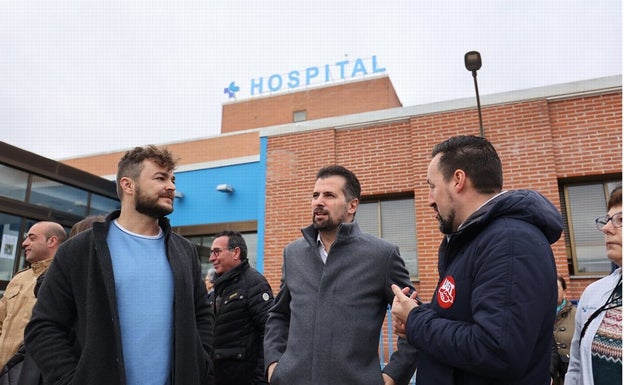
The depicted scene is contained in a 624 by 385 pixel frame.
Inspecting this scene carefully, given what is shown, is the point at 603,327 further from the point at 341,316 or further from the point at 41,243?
the point at 41,243

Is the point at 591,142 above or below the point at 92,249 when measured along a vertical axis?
above

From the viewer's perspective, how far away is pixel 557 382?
468 centimetres

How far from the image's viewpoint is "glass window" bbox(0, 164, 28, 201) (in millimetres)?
8227

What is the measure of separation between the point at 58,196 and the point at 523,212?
32.2ft

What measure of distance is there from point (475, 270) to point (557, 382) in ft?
12.9

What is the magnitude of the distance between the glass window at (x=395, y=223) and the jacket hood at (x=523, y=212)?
668 centimetres

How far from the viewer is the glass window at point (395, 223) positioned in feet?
27.7

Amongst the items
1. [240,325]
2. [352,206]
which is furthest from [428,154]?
[352,206]

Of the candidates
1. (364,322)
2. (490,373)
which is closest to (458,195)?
(490,373)

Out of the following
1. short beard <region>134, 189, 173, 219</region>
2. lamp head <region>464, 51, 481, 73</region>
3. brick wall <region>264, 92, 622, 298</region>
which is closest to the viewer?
short beard <region>134, 189, 173, 219</region>

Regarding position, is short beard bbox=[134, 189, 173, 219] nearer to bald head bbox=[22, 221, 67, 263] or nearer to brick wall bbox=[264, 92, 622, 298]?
bald head bbox=[22, 221, 67, 263]

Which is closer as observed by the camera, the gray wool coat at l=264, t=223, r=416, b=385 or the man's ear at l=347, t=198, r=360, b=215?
the gray wool coat at l=264, t=223, r=416, b=385

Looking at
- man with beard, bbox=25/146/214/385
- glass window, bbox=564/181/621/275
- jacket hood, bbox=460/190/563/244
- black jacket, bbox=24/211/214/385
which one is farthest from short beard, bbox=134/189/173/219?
glass window, bbox=564/181/621/275

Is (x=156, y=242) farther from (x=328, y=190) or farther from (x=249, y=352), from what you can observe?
(x=249, y=352)
